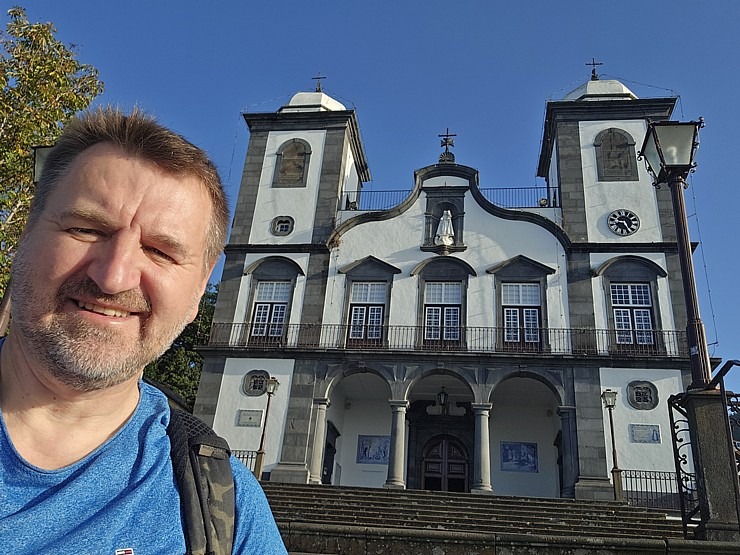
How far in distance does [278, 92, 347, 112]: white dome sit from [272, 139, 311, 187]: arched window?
187cm

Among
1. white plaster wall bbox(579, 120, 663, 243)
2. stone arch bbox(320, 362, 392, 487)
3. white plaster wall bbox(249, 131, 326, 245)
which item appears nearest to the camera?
stone arch bbox(320, 362, 392, 487)

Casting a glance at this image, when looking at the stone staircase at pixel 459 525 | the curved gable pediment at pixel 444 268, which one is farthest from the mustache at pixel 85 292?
the curved gable pediment at pixel 444 268

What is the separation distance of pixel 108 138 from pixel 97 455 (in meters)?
0.80

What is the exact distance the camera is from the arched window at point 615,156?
69.3 feet

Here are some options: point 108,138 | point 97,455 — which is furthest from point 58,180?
point 97,455

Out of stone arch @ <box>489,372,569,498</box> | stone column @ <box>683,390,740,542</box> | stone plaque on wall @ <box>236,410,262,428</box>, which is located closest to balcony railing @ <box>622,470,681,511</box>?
stone arch @ <box>489,372,569,498</box>

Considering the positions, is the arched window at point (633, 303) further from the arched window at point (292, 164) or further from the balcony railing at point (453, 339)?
the arched window at point (292, 164)

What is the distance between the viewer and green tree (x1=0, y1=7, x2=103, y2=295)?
463 inches

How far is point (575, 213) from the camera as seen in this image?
20719mm

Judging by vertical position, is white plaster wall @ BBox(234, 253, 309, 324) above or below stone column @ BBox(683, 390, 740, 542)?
above

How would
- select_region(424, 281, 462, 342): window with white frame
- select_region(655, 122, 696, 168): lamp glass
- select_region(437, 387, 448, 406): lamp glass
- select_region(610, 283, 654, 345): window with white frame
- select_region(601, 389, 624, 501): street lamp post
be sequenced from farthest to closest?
select_region(437, 387, 448, 406): lamp glass
select_region(424, 281, 462, 342): window with white frame
select_region(610, 283, 654, 345): window with white frame
select_region(601, 389, 624, 501): street lamp post
select_region(655, 122, 696, 168): lamp glass

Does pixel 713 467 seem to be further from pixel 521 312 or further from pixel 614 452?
pixel 521 312

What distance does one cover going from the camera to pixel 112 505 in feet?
4.41

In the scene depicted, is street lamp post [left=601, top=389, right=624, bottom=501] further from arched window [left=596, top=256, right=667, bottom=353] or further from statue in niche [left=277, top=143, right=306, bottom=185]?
statue in niche [left=277, top=143, right=306, bottom=185]
